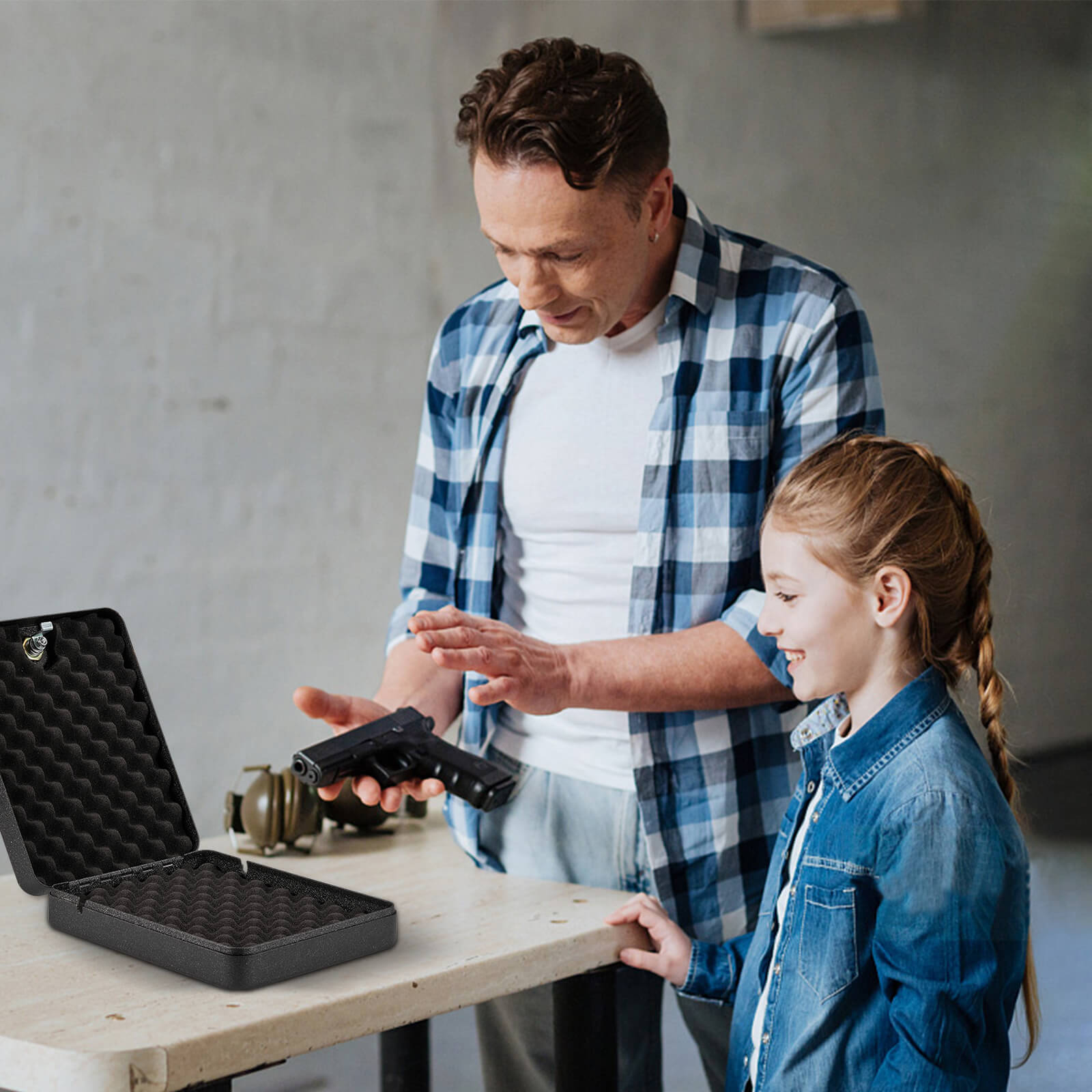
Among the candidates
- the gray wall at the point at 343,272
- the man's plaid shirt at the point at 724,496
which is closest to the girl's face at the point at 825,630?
the man's plaid shirt at the point at 724,496

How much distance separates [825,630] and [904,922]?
8.7 inches

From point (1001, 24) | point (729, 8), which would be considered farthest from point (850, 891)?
point (729, 8)

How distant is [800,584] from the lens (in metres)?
1.04

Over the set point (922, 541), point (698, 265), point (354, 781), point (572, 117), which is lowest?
point (354, 781)

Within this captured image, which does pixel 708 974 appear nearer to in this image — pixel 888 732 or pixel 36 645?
pixel 888 732

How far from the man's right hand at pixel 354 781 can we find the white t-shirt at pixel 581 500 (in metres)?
0.20

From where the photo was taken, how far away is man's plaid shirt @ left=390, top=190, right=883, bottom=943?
1.21m

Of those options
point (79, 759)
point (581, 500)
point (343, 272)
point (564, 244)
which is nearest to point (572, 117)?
point (564, 244)

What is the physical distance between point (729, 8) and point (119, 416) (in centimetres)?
129

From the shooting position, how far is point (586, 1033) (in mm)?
1164

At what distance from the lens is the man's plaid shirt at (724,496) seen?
1.21 meters

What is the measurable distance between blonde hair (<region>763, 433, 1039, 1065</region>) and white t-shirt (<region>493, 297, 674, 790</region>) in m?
0.23

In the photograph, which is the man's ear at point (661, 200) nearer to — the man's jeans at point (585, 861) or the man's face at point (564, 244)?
the man's face at point (564, 244)

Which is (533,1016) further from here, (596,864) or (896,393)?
(896,393)
